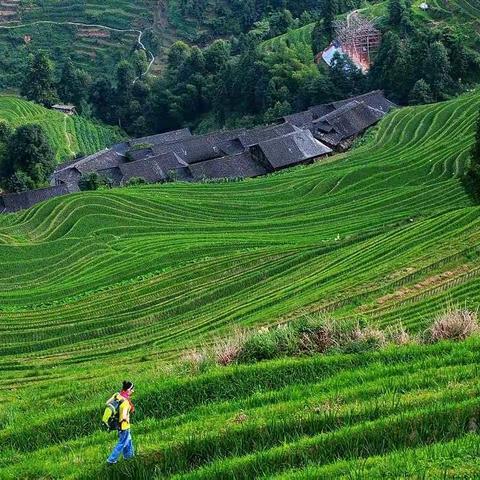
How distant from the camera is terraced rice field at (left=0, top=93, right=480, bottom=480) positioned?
9.99 m

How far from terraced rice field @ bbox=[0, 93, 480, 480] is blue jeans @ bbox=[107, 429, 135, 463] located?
176 millimetres

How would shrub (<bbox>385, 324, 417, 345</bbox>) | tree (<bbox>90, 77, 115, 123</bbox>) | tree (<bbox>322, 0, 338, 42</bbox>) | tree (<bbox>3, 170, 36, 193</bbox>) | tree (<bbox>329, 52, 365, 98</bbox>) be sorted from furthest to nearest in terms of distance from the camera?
tree (<bbox>90, 77, 115, 123</bbox>) < tree (<bbox>322, 0, 338, 42</bbox>) < tree (<bbox>329, 52, 365, 98</bbox>) < tree (<bbox>3, 170, 36, 193</bbox>) < shrub (<bbox>385, 324, 417, 345</bbox>)

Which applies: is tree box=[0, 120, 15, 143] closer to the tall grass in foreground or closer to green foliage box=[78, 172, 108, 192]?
green foliage box=[78, 172, 108, 192]

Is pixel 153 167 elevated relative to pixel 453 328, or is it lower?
elevated

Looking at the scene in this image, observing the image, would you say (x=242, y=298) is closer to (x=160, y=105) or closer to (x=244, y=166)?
(x=244, y=166)

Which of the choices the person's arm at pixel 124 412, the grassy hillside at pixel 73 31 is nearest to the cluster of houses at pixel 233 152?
the person's arm at pixel 124 412

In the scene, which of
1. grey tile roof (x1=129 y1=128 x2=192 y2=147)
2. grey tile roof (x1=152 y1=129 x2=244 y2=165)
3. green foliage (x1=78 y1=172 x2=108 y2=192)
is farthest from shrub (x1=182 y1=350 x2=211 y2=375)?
grey tile roof (x1=129 y1=128 x2=192 y2=147)

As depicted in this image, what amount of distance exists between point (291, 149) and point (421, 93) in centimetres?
1697

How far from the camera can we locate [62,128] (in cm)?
8338


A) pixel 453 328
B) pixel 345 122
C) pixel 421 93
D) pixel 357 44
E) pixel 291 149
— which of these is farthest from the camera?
pixel 357 44

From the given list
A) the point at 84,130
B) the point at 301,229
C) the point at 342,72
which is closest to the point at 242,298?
the point at 301,229

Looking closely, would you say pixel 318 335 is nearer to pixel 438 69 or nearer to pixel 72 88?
pixel 438 69

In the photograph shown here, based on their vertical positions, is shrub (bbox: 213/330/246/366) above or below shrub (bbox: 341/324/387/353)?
above

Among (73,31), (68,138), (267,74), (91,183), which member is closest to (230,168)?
(91,183)
